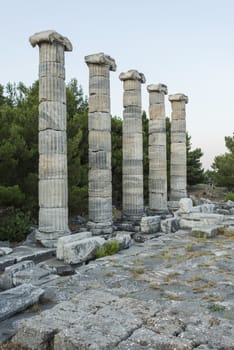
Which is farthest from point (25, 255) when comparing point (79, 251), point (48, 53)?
point (48, 53)

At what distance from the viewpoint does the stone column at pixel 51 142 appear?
41.9ft

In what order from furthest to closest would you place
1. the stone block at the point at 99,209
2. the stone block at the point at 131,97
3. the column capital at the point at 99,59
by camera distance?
the stone block at the point at 131,97 → the stone block at the point at 99,209 → the column capital at the point at 99,59

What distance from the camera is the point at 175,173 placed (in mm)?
22156

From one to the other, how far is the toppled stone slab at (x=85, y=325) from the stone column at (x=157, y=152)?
549 inches

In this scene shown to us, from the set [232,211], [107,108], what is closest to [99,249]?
[107,108]

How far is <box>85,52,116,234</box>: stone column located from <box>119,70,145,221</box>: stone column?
7.91ft

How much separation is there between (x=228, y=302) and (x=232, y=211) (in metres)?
15.2

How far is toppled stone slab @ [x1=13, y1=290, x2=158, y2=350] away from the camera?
4484mm

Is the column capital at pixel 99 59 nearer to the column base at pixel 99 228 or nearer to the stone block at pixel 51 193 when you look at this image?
the stone block at pixel 51 193

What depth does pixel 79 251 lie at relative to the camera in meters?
10.2

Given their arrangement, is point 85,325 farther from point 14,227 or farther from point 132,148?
point 132,148

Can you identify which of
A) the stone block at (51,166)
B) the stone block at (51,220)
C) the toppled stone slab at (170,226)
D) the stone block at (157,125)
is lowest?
the toppled stone slab at (170,226)

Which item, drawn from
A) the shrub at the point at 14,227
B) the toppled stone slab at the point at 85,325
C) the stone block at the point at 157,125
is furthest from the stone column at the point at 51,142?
the stone block at the point at 157,125

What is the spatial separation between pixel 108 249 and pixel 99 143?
19.3 ft
